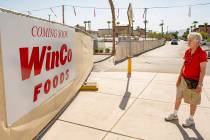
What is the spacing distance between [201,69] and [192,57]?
10.7 inches

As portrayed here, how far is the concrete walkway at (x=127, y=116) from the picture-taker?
3.85 meters

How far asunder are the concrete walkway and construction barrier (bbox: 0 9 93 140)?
18.8 inches

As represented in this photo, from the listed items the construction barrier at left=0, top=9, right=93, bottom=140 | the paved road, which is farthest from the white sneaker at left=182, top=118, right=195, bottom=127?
the paved road

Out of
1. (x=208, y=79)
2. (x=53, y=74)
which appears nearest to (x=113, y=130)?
(x=53, y=74)

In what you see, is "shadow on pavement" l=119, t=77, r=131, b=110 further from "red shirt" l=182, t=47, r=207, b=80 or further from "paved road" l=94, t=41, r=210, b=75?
"paved road" l=94, t=41, r=210, b=75

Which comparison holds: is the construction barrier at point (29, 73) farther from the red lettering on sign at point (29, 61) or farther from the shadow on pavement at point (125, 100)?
the shadow on pavement at point (125, 100)

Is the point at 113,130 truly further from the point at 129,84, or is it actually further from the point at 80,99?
the point at 129,84

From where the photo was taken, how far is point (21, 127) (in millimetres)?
3174

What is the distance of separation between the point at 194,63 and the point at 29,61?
284 centimetres

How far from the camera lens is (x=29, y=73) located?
332 cm

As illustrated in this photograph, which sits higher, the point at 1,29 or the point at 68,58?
the point at 1,29

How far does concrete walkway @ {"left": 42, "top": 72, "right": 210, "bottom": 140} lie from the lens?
3848 millimetres

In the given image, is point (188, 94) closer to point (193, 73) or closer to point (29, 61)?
point (193, 73)

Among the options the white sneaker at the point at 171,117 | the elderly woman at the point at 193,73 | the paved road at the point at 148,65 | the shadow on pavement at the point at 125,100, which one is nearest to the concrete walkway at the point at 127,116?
the shadow on pavement at the point at 125,100
